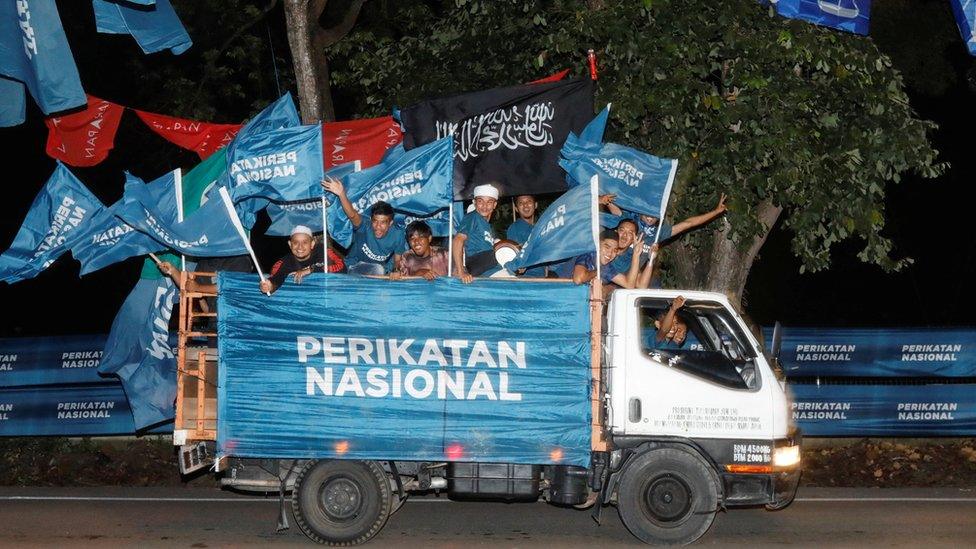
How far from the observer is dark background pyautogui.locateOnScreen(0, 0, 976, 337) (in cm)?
1711

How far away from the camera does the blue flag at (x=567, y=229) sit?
9.52 m

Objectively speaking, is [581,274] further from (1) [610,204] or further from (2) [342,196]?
(2) [342,196]

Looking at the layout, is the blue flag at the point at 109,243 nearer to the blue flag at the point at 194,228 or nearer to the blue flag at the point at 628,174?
the blue flag at the point at 194,228

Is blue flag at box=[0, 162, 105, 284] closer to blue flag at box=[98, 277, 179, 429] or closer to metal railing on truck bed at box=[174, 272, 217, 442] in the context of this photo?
blue flag at box=[98, 277, 179, 429]

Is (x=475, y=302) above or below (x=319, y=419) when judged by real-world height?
above

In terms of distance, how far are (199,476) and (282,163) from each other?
5.00m

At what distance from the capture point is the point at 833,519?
10750mm

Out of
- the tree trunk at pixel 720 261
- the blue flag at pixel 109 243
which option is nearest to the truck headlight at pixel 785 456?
the tree trunk at pixel 720 261

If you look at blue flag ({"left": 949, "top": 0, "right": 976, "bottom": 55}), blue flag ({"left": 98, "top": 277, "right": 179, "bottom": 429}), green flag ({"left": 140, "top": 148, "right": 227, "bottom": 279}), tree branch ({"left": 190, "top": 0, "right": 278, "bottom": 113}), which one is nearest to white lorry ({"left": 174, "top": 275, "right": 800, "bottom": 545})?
blue flag ({"left": 98, "top": 277, "right": 179, "bottom": 429})

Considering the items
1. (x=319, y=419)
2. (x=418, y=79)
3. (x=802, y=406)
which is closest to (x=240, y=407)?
(x=319, y=419)

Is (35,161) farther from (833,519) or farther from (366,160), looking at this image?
(833,519)

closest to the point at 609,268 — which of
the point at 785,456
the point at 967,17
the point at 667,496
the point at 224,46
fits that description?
the point at 667,496

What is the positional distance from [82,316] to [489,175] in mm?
15763

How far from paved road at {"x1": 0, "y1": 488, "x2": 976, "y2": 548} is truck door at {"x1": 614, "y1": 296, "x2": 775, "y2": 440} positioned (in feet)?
3.39
